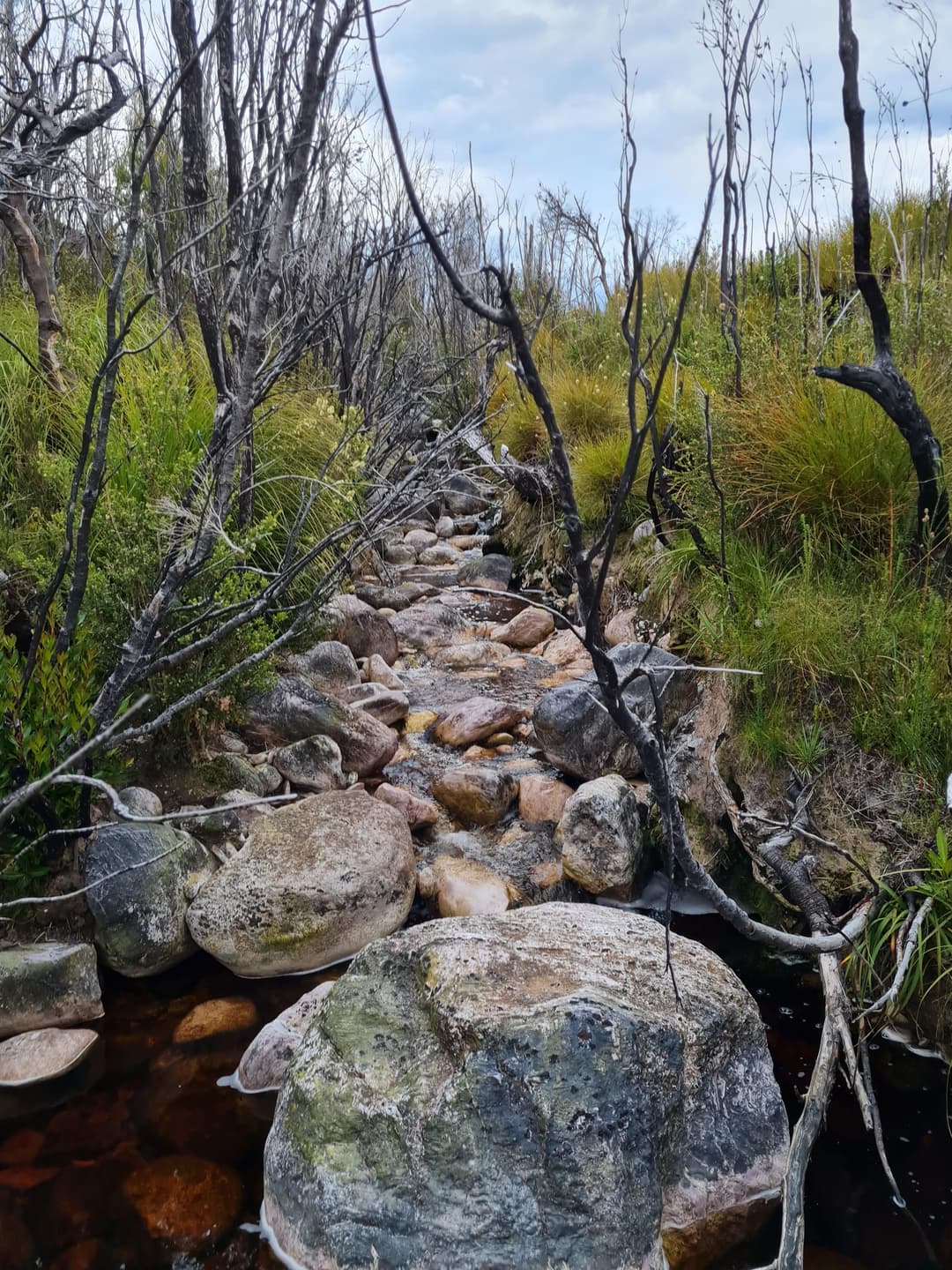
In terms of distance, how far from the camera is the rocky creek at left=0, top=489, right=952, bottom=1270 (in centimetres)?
199

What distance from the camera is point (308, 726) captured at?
4.34m

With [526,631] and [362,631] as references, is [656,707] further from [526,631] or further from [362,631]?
[526,631]

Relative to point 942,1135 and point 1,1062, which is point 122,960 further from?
point 942,1135

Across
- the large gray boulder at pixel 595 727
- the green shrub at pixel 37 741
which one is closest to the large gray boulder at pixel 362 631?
the large gray boulder at pixel 595 727

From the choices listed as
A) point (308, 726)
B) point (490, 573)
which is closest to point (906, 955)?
point (308, 726)

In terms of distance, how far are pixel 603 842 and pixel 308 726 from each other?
1576 mm

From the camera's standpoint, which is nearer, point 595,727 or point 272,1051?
point 272,1051

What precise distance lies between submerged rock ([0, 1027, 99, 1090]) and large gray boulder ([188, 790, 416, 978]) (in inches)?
19.4

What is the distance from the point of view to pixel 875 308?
326 cm

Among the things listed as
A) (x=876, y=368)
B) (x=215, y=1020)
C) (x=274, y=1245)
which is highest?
(x=876, y=368)

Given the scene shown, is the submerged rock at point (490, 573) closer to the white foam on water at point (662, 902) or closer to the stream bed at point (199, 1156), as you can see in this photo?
the white foam on water at point (662, 902)

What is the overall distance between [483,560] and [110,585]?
4.68m

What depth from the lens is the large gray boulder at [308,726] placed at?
4340mm

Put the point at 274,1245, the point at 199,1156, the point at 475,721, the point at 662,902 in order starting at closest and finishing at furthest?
1. the point at 274,1245
2. the point at 199,1156
3. the point at 662,902
4. the point at 475,721
